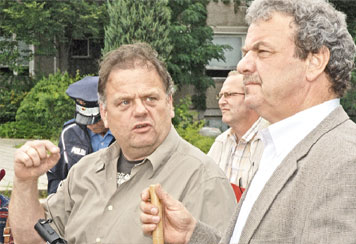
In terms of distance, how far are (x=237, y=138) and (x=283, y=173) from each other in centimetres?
288

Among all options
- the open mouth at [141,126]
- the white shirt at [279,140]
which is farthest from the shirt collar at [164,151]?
the white shirt at [279,140]

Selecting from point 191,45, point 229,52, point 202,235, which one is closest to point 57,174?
point 202,235

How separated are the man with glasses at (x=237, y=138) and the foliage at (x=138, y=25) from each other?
8743 mm

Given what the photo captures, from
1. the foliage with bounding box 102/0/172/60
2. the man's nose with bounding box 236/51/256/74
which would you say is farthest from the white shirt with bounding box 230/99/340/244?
the foliage with bounding box 102/0/172/60

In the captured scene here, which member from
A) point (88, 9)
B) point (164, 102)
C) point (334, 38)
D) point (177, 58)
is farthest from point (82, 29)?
Result: point (334, 38)

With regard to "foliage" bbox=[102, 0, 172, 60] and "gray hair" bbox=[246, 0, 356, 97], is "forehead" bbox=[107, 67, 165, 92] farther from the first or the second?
"foliage" bbox=[102, 0, 172, 60]

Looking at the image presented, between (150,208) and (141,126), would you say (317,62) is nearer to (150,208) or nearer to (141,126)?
(150,208)

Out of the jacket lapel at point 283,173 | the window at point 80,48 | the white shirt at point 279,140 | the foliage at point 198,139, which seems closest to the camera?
the jacket lapel at point 283,173

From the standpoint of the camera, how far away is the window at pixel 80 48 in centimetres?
1834

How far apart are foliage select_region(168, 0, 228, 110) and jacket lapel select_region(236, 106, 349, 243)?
1333cm

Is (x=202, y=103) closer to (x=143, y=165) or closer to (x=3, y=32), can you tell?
(x=3, y=32)

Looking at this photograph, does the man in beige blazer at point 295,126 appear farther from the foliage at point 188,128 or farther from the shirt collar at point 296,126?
the foliage at point 188,128

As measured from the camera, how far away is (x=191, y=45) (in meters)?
15.9

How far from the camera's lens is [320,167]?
5.39 ft
